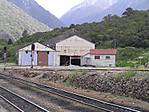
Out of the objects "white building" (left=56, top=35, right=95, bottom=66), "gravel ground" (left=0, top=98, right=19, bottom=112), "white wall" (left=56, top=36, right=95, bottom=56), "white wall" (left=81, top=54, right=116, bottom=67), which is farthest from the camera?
"white wall" (left=56, top=36, right=95, bottom=56)

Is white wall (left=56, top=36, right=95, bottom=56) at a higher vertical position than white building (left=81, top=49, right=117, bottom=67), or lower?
higher

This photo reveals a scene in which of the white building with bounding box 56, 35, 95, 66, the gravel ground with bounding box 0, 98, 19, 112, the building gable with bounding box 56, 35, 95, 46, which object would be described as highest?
the building gable with bounding box 56, 35, 95, 46

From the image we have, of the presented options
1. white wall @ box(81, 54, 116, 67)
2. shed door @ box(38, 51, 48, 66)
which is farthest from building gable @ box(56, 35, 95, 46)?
white wall @ box(81, 54, 116, 67)

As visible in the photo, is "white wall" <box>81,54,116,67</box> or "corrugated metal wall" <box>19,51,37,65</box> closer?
"white wall" <box>81,54,116,67</box>

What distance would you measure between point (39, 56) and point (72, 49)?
32.8 feet

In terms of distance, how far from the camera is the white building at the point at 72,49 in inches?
3563

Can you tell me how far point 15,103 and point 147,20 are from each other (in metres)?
135

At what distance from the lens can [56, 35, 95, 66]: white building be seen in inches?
3563

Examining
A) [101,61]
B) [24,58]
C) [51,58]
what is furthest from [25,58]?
[101,61]

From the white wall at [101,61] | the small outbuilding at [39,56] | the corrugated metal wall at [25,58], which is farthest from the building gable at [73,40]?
the corrugated metal wall at [25,58]

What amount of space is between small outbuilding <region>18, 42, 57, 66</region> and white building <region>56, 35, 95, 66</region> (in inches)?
135

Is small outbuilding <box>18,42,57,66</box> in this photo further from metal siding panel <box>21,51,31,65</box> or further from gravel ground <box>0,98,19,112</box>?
gravel ground <box>0,98,19,112</box>

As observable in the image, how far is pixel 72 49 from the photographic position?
303 ft

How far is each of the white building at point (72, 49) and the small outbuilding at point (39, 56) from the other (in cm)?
342
